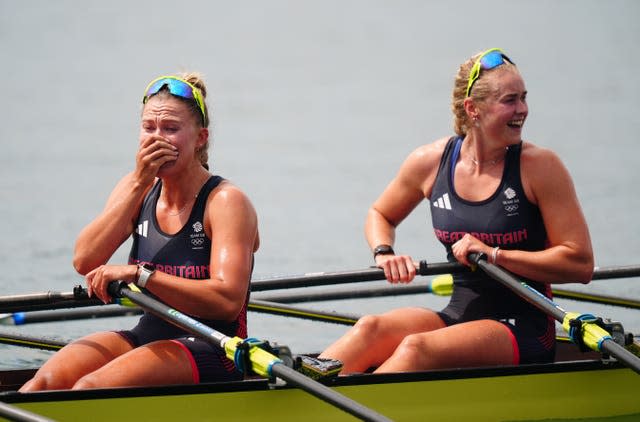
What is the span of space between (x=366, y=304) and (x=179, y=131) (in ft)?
12.5

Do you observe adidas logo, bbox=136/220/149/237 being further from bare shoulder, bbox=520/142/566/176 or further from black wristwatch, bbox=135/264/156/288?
bare shoulder, bbox=520/142/566/176

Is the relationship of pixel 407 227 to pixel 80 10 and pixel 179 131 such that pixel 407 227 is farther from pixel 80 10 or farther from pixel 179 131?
pixel 80 10

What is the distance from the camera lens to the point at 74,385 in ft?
12.5

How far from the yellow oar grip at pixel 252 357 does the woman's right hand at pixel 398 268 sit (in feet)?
2.89

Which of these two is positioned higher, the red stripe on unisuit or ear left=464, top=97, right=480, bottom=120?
ear left=464, top=97, right=480, bottom=120

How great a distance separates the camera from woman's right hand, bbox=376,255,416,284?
4.49 m

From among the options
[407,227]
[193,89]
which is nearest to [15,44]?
[407,227]

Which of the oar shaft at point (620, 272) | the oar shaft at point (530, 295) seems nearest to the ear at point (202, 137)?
the oar shaft at point (530, 295)

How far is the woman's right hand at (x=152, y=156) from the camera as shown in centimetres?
394

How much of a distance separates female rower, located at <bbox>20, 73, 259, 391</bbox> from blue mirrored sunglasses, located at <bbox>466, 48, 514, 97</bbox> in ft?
3.31

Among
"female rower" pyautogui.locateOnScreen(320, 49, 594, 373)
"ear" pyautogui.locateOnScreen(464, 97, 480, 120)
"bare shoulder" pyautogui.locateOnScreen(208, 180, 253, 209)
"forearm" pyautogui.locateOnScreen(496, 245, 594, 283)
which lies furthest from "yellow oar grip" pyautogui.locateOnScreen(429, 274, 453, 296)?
"bare shoulder" pyautogui.locateOnScreen(208, 180, 253, 209)

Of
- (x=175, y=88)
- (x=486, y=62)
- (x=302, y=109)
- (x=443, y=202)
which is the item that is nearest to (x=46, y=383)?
(x=175, y=88)

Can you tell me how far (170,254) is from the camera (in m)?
3.99

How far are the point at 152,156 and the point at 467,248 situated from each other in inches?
47.1
